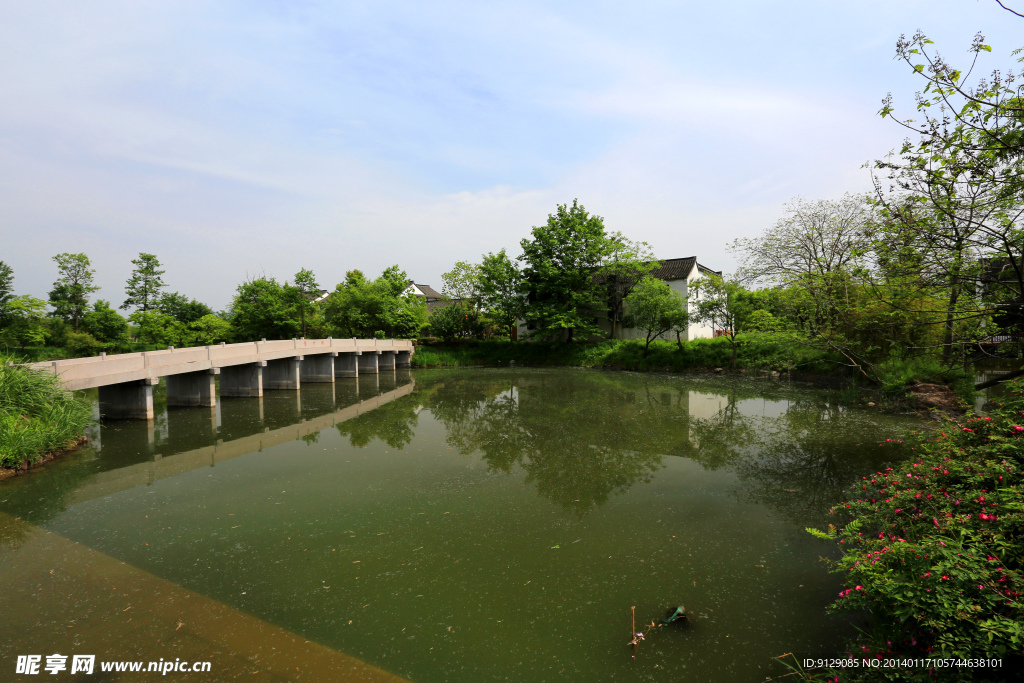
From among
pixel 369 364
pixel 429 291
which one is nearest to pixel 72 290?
pixel 369 364

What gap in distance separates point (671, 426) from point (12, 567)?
34.1ft

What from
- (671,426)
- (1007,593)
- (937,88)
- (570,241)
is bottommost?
(671,426)

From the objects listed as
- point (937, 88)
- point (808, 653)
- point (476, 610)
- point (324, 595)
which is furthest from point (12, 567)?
point (937, 88)

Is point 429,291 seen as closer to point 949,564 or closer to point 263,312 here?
point 263,312

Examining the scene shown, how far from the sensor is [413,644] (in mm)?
3312

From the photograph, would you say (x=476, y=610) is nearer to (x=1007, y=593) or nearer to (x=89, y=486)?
(x=1007, y=593)

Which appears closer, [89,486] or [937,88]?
[937,88]

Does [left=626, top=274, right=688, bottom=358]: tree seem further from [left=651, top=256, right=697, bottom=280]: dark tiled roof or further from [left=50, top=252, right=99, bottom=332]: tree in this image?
[left=50, top=252, right=99, bottom=332]: tree

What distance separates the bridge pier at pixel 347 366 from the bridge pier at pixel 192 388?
8724 millimetres

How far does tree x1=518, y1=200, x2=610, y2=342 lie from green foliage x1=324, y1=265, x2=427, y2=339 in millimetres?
7803

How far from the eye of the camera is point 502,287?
29.9 metres

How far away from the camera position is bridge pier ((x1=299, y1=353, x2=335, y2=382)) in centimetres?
2019

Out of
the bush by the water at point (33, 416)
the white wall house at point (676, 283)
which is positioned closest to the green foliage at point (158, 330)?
the white wall house at point (676, 283)

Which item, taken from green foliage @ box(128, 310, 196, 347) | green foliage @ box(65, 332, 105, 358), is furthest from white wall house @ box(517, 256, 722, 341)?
green foliage @ box(65, 332, 105, 358)
